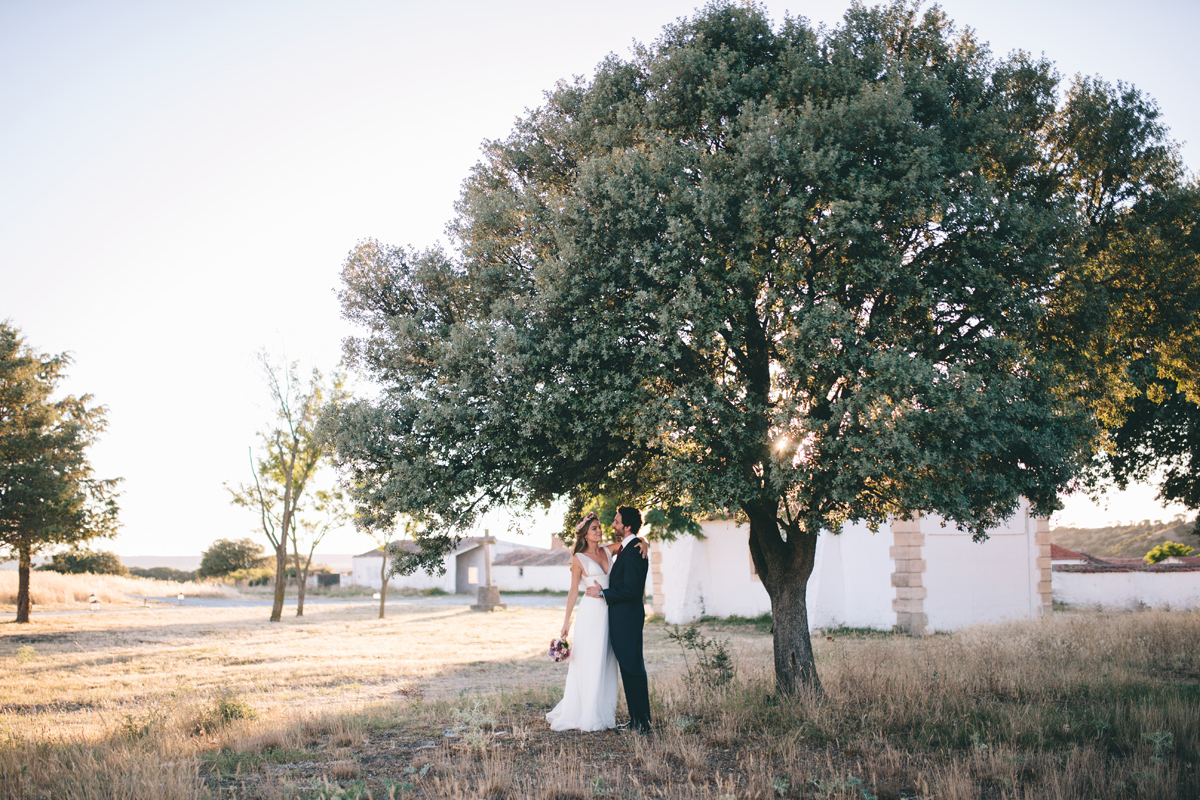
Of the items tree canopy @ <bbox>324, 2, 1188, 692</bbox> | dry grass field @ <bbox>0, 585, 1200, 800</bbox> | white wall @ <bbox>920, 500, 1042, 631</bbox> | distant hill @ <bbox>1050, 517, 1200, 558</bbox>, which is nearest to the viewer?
dry grass field @ <bbox>0, 585, 1200, 800</bbox>

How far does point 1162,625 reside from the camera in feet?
45.9

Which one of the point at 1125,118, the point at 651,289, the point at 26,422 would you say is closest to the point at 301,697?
the point at 651,289

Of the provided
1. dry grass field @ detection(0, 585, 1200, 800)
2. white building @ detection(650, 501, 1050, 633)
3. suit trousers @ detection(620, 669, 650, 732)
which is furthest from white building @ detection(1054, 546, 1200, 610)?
suit trousers @ detection(620, 669, 650, 732)

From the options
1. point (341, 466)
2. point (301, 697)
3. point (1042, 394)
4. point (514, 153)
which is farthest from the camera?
point (301, 697)

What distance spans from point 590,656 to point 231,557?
65083mm

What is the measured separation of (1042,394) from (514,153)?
7.16 metres

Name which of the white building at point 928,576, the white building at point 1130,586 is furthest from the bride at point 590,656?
the white building at point 1130,586

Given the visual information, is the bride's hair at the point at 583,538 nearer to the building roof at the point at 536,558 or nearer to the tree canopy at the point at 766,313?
the tree canopy at the point at 766,313

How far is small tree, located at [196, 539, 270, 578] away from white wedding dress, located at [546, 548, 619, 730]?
63496 millimetres

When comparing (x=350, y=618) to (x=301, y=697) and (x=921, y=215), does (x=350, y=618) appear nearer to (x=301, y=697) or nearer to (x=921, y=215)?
(x=301, y=697)

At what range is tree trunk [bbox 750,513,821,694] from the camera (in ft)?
29.5

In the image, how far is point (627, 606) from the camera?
7.73 m

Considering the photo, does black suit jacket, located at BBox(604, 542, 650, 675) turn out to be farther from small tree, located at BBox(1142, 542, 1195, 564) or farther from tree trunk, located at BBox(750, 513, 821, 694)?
small tree, located at BBox(1142, 542, 1195, 564)

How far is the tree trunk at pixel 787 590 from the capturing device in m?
8.98
